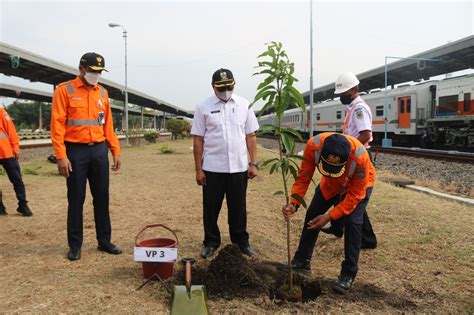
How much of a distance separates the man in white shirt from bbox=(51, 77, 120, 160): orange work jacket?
1015 mm

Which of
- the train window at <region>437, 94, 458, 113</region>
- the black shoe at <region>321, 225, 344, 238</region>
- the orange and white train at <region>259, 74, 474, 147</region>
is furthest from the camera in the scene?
the train window at <region>437, 94, 458, 113</region>

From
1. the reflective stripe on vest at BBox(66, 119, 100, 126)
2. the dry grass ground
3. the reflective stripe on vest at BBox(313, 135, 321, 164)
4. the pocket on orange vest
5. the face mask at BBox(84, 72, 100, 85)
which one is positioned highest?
the face mask at BBox(84, 72, 100, 85)

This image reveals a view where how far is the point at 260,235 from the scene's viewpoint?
204 inches

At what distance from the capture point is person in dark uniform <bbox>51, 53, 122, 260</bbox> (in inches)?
155

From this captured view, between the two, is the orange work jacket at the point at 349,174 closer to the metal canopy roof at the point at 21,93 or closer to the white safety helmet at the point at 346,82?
the white safety helmet at the point at 346,82

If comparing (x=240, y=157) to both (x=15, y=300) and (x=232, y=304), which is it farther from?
(x=15, y=300)

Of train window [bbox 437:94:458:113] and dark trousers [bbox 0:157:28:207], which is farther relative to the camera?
train window [bbox 437:94:458:113]

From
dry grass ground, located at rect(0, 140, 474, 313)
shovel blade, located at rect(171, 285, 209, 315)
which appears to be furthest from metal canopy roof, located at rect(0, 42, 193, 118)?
shovel blade, located at rect(171, 285, 209, 315)

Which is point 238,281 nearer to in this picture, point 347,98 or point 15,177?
point 347,98

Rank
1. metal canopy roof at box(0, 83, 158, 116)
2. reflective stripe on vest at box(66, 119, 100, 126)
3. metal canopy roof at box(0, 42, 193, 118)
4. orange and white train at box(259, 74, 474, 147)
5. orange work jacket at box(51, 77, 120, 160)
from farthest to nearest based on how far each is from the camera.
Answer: metal canopy roof at box(0, 83, 158, 116) → metal canopy roof at box(0, 42, 193, 118) → orange and white train at box(259, 74, 474, 147) → reflective stripe on vest at box(66, 119, 100, 126) → orange work jacket at box(51, 77, 120, 160)

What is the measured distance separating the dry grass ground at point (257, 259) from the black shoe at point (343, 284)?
58 millimetres

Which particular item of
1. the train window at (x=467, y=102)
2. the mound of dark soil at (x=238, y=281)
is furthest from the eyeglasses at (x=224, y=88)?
the train window at (x=467, y=102)

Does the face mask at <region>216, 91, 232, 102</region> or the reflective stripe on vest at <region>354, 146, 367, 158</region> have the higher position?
the face mask at <region>216, 91, 232, 102</region>

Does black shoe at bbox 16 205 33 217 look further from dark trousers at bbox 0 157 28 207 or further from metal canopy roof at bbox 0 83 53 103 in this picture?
metal canopy roof at bbox 0 83 53 103
